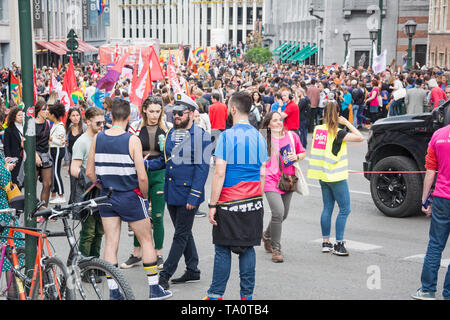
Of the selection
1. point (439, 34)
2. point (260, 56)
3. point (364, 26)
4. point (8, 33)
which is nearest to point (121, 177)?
point (439, 34)

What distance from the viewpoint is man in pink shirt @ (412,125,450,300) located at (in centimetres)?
636

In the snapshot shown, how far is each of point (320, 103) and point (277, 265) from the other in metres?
14.6

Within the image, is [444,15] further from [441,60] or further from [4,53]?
[4,53]

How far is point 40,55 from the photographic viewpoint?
63.7 metres

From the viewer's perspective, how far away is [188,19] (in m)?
138

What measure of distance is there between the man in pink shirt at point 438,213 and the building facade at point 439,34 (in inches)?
1340

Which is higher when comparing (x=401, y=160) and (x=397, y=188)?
(x=401, y=160)

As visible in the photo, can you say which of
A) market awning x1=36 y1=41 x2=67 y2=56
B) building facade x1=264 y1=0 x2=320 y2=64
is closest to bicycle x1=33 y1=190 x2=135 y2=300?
building facade x1=264 y1=0 x2=320 y2=64

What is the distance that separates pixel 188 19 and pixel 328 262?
13345 centimetres

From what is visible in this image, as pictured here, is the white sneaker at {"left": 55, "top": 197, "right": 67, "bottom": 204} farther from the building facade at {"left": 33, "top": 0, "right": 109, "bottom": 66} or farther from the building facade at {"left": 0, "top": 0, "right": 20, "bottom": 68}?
the building facade at {"left": 33, "top": 0, "right": 109, "bottom": 66}

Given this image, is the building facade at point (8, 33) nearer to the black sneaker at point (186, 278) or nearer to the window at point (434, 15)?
the window at point (434, 15)

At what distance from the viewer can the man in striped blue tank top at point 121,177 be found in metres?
6.22

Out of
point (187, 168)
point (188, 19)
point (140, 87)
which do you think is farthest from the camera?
point (188, 19)

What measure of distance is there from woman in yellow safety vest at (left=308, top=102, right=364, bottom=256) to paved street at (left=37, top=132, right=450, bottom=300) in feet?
1.16
